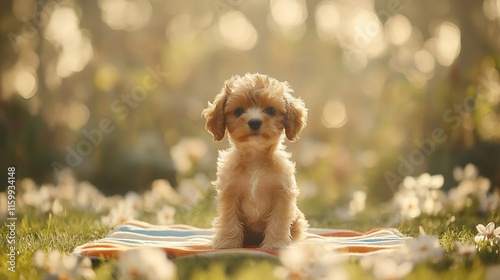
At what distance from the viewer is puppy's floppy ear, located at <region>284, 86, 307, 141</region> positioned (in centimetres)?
555

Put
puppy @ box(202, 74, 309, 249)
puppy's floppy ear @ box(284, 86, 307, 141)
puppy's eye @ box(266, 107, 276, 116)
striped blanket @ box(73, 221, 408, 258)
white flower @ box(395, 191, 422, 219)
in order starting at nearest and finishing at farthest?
1. striped blanket @ box(73, 221, 408, 258)
2. puppy @ box(202, 74, 309, 249)
3. puppy's eye @ box(266, 107, 276, 116)
4. puppy's floppy ear @ box(284, 86, 307, 141)
5. white flower @ box(395, 191, 422, 219)

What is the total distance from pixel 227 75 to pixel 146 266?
11.3m

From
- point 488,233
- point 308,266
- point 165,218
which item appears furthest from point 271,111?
point 165,218

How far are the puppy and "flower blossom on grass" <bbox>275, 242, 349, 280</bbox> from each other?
149cm

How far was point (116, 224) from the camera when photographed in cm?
727

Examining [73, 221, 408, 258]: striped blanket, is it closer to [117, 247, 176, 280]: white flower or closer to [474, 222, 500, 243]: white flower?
[474, 222, 500, 243]: white flower

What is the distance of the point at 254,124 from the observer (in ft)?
17.0

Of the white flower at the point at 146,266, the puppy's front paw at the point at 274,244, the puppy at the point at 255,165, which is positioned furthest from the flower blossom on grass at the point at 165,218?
the white flower at the point at 146,266

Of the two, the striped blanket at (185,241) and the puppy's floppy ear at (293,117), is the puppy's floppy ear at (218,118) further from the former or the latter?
the striped blanket at (185,241)

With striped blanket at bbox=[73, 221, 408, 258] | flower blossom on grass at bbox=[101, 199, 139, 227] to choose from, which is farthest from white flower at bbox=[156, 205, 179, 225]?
striped blanket at bbox=[73, 221, 408, 258]

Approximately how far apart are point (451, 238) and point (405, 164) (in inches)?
211

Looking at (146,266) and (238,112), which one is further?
(238,112)

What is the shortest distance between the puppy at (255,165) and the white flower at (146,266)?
1.87m

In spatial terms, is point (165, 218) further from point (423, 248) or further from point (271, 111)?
point (423, 248)
